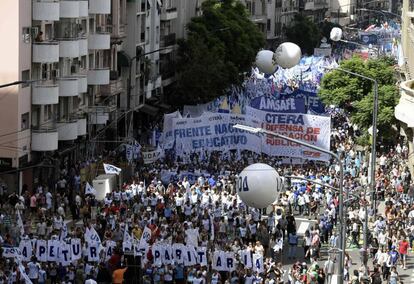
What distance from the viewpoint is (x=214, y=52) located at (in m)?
95.1

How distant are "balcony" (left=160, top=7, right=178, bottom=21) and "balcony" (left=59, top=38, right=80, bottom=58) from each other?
25549 millimetres

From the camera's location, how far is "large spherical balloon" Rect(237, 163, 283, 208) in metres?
42.9

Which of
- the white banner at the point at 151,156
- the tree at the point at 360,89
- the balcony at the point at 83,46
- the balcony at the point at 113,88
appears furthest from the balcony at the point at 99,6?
the tree at the point at 360,89

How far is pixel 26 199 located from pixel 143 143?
23955 millimetres

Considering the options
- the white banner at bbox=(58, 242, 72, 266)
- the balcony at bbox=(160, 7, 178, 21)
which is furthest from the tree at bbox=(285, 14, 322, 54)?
the white banner at bbox=(58, 242, 72, 266)

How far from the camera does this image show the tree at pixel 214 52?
91.9 metres

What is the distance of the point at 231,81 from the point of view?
319 feet

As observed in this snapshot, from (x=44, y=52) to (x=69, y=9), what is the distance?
403 centimetres

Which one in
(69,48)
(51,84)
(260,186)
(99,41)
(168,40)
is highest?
(99,41)

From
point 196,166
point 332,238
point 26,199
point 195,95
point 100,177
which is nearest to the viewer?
point 332,238

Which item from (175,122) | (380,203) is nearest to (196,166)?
(175,122)

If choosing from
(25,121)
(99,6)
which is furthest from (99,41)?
(25,121)

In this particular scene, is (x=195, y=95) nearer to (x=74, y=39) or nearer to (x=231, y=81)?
(x=231, y=81)

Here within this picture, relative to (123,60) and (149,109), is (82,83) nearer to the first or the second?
(123,60)
